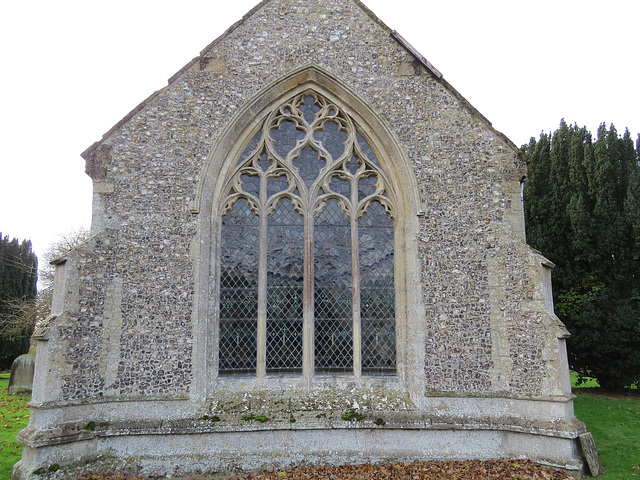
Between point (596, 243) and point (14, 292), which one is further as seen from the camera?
point (14, 292)

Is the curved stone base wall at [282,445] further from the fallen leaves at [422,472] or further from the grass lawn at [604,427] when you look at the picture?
the grass lawn at [604,427]

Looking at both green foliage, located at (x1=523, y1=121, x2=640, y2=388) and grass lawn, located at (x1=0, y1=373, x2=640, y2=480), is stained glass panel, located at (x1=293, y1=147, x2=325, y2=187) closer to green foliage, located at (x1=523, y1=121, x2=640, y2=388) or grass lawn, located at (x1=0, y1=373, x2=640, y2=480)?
grass lawn, located at (x1=0, y1=373, x2=640, y2=480)

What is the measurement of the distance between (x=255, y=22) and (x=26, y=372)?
13621 millimetres

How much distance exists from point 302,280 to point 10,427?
7509 mm

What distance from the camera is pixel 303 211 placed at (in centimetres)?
834

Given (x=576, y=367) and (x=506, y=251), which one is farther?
(x=576, y=367)

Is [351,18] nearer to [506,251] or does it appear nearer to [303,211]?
[303,211]

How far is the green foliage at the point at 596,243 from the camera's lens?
1327cm

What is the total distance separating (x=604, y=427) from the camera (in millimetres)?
9531

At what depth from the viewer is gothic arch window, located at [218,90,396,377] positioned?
25.7 feet

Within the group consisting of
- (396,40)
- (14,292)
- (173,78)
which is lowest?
(14,292)

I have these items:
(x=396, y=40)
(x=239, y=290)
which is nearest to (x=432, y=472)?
(x=239, y=290)

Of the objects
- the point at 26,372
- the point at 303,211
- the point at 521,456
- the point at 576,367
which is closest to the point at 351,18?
the point at 303,211

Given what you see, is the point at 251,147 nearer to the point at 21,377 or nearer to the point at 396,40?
the point at 396,40
